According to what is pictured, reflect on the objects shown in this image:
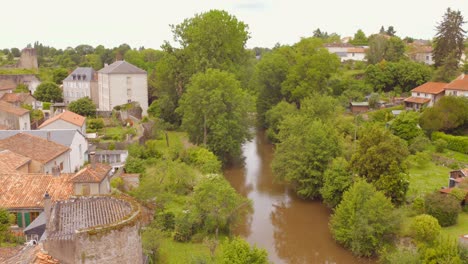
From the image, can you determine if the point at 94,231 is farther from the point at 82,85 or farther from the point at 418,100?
the point at 82,85

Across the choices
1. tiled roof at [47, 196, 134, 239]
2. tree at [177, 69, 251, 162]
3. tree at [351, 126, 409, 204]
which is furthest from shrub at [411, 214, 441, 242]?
Answer: tree at [177, 69, 251, 162]

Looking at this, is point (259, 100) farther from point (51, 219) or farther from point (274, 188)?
point (51, 219)

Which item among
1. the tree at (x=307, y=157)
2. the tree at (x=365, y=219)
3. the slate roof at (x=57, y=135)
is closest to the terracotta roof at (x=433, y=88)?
the tree at (x=307, y=157)

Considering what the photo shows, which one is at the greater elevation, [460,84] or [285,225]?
[460,84]

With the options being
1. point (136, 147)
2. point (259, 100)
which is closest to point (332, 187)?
point (136, 147)

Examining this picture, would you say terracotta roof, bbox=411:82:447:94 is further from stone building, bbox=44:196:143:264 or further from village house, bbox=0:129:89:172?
stone building, bbox=44:196:143:264

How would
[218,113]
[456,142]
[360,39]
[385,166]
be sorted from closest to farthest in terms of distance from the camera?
[385,166] → [456,142] → [218,113] → [360,39]

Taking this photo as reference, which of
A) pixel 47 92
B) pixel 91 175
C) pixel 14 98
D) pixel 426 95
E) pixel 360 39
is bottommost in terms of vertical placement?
pixel 91 175

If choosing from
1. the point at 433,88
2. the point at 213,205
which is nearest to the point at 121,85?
the point at 213,205
